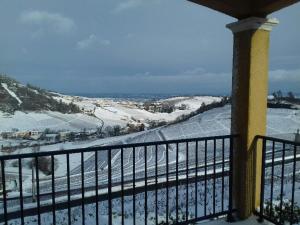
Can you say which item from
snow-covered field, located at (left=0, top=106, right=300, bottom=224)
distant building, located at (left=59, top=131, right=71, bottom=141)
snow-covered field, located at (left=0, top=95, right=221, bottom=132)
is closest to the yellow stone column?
snow-covered field, located at (left=0, top=106, right=300, bottom=224)

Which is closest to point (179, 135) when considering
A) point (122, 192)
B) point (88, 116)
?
point (122, 192)

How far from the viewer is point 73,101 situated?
4978cm

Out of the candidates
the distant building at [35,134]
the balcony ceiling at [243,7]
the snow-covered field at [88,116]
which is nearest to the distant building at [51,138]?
the distant building at [35,134]

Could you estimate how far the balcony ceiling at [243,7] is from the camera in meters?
2.95

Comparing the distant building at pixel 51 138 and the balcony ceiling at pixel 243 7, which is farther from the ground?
the balcony ceiling at pixel 243 7

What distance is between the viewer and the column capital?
9.70 feet

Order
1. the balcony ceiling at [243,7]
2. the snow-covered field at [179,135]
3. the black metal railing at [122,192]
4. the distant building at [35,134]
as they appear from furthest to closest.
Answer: the distant building at [35,134], the snow-covered field at [179,135], the balcony ceiling at [243,7], the black metal railing at [122,192]

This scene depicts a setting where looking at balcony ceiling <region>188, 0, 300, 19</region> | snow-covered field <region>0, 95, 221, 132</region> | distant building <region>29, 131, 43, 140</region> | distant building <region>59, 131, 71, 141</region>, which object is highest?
balcony ceiling <region>188, 0, 300, 19</region>

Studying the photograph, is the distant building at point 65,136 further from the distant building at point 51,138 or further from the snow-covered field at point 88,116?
the snow-covered field at point 88,116

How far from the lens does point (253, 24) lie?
2.96 metres

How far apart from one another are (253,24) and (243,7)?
0.21m

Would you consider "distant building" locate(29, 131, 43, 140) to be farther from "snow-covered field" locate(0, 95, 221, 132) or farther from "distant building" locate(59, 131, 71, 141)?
"distant building" locate(59, 131, 71, 141)

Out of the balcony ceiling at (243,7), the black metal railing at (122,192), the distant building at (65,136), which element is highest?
the balcony ceiling at (243,7)

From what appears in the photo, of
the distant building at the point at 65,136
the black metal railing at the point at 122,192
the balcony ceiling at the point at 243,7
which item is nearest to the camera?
the black metal railing at the point at 122,192
